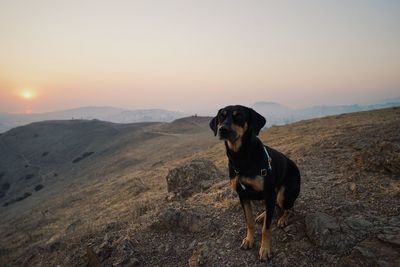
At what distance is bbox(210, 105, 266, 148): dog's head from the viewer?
6223 millimetres

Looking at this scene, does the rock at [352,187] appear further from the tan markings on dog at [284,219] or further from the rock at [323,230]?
the tan markings on dog at [284,219]

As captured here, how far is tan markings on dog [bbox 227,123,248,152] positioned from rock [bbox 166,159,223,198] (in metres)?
6.69

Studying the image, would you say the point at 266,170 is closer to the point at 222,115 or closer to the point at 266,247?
the point at 222,115

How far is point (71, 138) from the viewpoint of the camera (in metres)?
96.2

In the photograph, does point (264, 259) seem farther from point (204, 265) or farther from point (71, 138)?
point (71, 138)

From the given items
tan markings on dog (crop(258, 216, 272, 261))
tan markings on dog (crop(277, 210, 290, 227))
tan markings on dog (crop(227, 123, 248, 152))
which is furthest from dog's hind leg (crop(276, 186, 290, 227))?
tan markings on dog (crop(227, 123, 248, 152))

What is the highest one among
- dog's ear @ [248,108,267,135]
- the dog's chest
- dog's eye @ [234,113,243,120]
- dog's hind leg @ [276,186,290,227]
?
dog's eye @ [234,113,243,120]

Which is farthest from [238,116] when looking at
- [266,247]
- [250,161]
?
[266,247]

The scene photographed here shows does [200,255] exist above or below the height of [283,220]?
below

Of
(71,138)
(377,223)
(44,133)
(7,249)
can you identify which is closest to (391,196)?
(377,223)

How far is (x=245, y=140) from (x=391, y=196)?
394 centimetres

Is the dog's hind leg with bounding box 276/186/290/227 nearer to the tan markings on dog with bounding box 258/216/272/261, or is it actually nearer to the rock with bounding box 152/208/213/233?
the tan markings on dog with bounding box 258/216/272/261

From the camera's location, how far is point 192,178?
1370cm

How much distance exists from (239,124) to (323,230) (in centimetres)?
279
